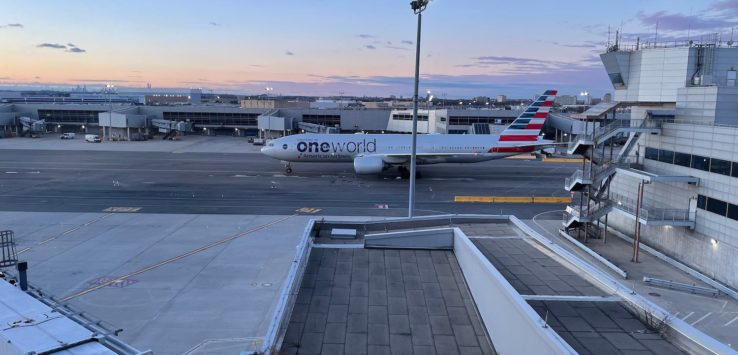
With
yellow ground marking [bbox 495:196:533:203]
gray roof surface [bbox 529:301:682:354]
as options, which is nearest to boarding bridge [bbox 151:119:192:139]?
yellow ground marking [bbox 495:196:533:203]

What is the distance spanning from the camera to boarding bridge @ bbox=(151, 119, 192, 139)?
102000mm

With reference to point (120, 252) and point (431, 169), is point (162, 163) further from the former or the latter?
point (120, 252)

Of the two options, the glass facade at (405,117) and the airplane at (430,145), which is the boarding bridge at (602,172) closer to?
the airplane at (430,145)

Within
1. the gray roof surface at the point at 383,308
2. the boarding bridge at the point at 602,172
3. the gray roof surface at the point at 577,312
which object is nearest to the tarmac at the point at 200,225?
the boarding bridge at the point at 602,172

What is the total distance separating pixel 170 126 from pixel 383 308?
324 ft

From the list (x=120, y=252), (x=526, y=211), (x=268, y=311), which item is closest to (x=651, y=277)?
(x=526, y=211)

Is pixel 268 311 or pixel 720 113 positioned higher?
pixel 720 113

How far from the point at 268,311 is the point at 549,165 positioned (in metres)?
57.6

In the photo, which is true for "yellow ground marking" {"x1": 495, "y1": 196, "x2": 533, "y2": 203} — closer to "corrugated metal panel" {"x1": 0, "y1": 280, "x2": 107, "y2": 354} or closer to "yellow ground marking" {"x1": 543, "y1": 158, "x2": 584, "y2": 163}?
"yellow ground marking" {"x1": 543, "y1": 158, "x2": 584, "y2": 163}

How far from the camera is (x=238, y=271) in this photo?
25.9 metres

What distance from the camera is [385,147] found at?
5691 cm

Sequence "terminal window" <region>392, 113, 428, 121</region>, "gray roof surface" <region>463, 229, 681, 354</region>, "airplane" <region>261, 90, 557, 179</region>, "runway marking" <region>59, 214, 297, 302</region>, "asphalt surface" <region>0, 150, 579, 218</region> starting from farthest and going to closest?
"terminal window" <region>392, 113, 428, 121</region> → "airplane" <region>261, 90, 557, 179</region> → "asphalt surface" <region>0, 150, 579, 218</region> → "runway marking" <region>59, 214, 297, 302</region> → "gray roof surface" <region>463, 229, 681, 354</region>

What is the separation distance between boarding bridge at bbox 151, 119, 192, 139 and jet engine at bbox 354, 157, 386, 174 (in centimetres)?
6237

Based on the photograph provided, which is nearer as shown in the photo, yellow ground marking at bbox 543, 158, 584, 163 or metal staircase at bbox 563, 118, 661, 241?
metal staircase at bbox 563, 118, 661, 241
